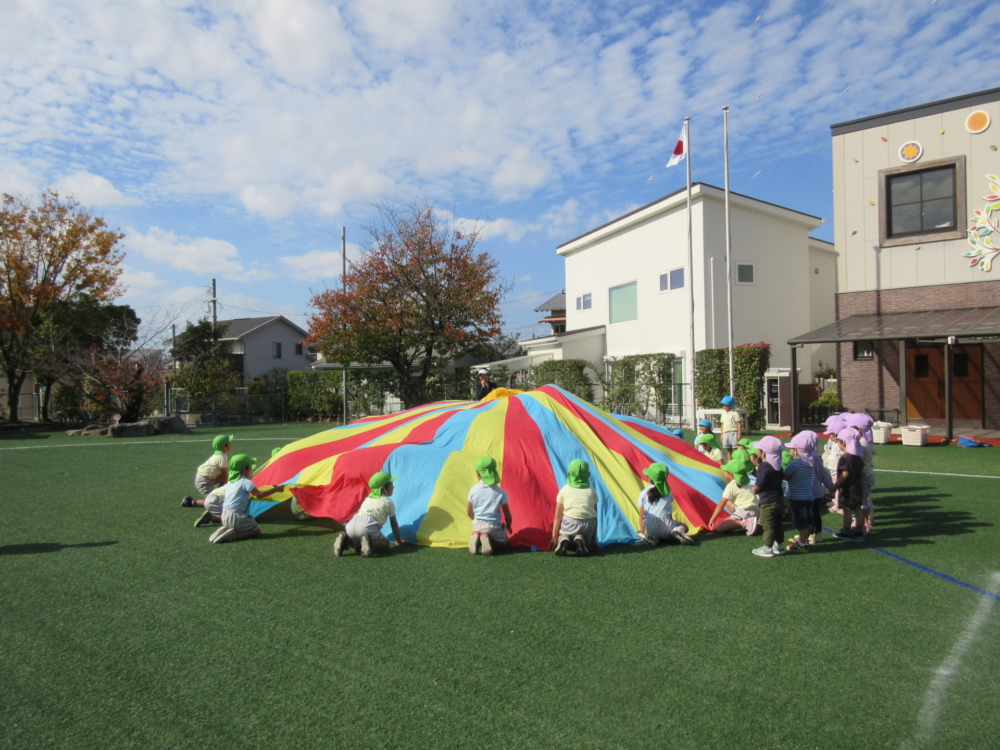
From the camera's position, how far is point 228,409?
24.0m

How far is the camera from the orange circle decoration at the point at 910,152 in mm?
15109

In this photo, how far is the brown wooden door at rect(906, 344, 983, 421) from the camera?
15.2 meters

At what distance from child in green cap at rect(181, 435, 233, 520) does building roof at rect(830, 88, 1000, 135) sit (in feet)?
51.8

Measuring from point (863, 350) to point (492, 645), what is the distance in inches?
592

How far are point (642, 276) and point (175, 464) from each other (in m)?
14.2

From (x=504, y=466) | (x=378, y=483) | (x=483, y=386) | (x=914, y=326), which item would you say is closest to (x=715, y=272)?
(x=914, y=326)

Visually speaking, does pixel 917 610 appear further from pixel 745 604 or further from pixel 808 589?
pixel 745 604

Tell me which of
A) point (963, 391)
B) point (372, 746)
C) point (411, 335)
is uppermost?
point (411, 335)

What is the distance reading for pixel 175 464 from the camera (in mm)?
12297

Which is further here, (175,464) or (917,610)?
(175,464)

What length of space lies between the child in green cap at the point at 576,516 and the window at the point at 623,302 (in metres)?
15.5

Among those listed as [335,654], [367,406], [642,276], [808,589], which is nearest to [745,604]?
[808,589]

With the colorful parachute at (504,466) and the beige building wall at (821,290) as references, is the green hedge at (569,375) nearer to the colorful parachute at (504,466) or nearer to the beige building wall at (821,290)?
the beige building wall at (821,290)

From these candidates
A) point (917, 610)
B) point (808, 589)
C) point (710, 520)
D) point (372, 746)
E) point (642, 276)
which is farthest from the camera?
point (642, 276)
